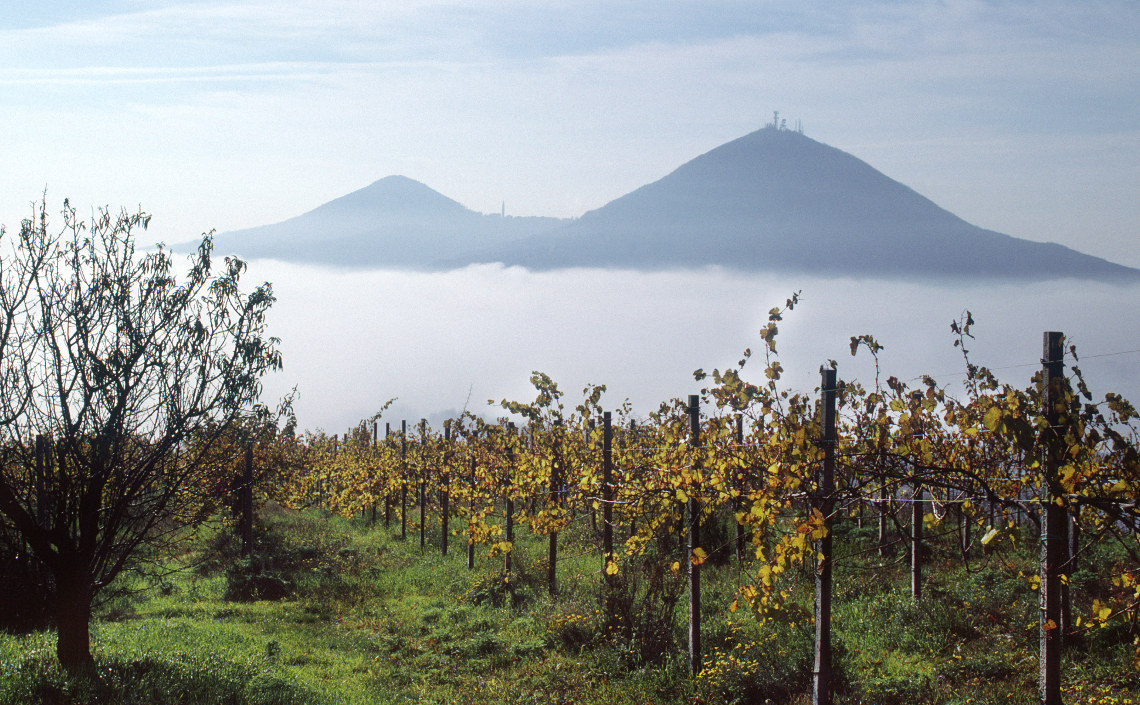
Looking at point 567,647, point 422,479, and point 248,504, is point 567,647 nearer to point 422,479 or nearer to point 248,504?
point 248,504

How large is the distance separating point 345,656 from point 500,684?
356 centimetres

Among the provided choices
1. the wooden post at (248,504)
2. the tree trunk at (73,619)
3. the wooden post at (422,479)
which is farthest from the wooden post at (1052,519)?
the wooden post at (422,479)

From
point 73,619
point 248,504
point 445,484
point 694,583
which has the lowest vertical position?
point 248,504

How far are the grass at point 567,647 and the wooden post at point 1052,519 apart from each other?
1.62 m

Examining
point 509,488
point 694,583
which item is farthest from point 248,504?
point 694,583

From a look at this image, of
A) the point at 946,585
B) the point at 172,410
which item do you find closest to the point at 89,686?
the point at 172,410

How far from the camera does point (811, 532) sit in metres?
5.25

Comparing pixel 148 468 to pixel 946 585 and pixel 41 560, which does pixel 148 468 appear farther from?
pixel 946 585

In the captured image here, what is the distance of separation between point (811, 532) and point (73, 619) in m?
9.01

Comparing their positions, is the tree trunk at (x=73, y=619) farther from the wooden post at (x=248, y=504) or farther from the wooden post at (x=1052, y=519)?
the wooden post at (x=248, y=504)

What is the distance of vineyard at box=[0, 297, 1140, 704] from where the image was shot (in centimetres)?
499

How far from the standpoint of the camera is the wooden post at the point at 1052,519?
478 cm

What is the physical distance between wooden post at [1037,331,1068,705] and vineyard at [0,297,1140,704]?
0.01m

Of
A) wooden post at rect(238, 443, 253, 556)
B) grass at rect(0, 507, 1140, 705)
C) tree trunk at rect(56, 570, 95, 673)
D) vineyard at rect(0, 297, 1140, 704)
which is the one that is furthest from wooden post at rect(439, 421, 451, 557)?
tree trunk at rect(56, 570, 95, 673)
